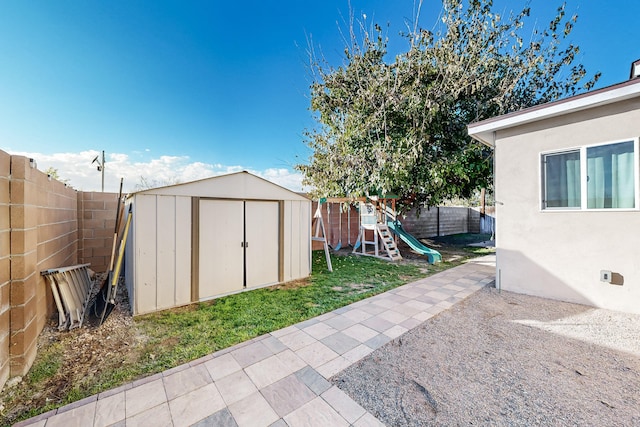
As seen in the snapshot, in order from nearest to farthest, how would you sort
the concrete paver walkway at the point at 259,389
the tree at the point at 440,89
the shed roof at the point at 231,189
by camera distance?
the concrete paver walkway at the point at 259,389, the shed roof at the point at 231,189, the tree at the point at 440,89

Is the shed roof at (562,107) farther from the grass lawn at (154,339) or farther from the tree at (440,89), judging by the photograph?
the grass lawn at (154,339)

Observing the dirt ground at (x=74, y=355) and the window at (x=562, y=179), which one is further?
the window at (x=562, y=179)

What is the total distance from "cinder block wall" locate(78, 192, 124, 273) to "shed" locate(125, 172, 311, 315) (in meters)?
1.68

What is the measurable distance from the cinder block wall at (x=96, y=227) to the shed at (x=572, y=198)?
26.4ft

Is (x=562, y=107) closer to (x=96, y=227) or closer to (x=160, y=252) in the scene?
(x=160, y=252)

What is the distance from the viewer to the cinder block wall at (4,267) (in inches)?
79.8

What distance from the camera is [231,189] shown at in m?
4.30

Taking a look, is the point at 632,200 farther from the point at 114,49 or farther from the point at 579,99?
the point at 114,49

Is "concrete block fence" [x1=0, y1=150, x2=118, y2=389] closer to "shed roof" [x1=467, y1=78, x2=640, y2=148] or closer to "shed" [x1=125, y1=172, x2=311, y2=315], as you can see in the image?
"shed" [x1=125, y1=172, x2=311, y2=315]

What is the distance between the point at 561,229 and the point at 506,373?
123 inches

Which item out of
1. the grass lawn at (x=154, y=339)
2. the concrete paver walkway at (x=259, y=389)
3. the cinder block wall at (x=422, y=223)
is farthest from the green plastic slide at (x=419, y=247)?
the concrete paver walkway at (x=259, y=389)

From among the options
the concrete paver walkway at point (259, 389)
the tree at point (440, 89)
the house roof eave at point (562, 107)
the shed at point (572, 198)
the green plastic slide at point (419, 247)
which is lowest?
the concrete paver walkway at point (259, 389)

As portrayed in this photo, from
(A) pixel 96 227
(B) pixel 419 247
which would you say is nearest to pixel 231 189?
(A) pixel 96 227

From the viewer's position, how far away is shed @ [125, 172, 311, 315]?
11.7ft
